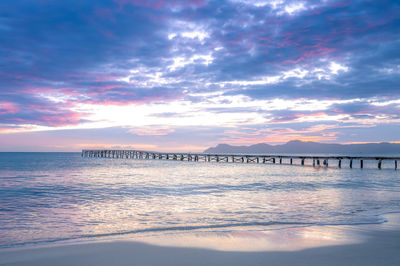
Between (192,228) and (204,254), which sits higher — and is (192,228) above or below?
below

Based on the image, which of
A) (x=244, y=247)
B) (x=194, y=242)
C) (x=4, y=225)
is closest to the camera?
(x=244, y=247)

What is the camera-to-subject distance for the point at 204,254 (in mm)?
5828

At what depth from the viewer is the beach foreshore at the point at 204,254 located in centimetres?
540

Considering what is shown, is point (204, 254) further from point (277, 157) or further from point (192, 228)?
point (277, 157)

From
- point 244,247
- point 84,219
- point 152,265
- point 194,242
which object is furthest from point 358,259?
point 84,219

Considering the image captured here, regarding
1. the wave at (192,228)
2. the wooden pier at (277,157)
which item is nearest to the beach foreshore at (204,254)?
the wave at (192,228)

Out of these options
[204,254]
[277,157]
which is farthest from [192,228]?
[277,157]

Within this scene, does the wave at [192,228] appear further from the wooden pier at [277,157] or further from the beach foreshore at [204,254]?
the wooden pier at [277,157]

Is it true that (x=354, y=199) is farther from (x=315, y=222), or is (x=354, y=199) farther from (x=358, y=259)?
(x=358, y=259)

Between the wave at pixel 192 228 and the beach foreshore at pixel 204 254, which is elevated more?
the beach foreshore at pixel 204 254

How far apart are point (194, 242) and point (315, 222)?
178 inches

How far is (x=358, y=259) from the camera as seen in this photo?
5.44 metres

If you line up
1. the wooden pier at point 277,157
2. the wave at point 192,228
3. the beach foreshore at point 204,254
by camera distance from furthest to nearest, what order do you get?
the wooden pier at point 277,157
the wave at point 192,228
the beach foreshore at point 204,254

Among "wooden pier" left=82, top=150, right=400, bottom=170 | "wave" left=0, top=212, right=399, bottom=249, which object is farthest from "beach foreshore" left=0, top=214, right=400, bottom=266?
"wooden pier" left=82, top=150, right=400, bottom=170
